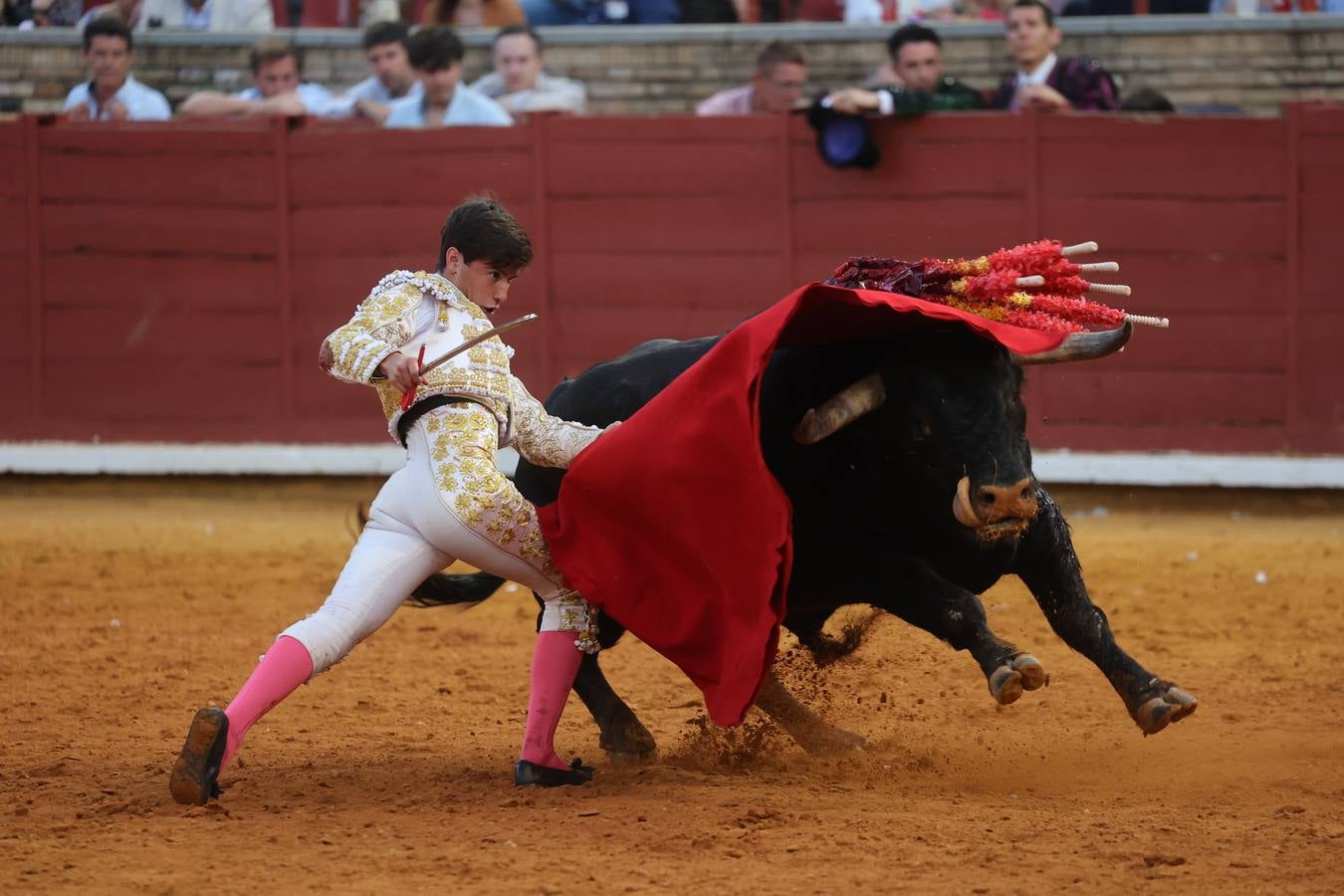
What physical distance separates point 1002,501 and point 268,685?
4.61 feet

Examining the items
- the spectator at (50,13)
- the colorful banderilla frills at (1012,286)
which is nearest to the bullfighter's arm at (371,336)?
the colorful banderilla frills at (1012,286)

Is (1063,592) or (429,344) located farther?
(1063,592)

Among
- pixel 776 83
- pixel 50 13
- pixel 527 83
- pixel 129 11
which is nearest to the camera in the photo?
pixel 776 83

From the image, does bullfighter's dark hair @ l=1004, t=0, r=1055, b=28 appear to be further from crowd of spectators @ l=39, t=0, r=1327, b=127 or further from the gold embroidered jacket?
the gold embroidered jacket

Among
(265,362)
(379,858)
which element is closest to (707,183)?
(265,362)

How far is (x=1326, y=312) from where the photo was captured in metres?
8.09

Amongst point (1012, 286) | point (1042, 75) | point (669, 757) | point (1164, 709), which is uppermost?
point (1042, 75)

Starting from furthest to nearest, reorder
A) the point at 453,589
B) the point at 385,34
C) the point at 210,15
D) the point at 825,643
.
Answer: the point at 210,15
the point at 385,34
the point at 825,643
the point at 453,589

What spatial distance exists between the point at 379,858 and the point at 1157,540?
4.79 m

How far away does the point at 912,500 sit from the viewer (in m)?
3.86

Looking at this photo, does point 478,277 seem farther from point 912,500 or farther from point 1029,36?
point 1029,36

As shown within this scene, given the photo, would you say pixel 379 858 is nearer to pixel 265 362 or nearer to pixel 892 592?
pixel 892 592

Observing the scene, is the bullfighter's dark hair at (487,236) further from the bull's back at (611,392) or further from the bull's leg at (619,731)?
the bull's leg at (619,731)

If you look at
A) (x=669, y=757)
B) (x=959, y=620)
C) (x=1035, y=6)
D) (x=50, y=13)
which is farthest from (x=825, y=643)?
(x=50, y=13)
